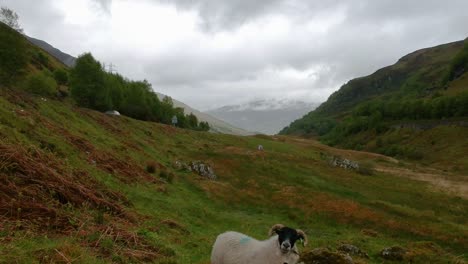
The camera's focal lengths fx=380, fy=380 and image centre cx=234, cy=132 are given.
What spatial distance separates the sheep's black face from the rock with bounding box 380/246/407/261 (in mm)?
15340

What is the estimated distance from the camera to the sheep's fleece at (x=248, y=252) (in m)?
11.4

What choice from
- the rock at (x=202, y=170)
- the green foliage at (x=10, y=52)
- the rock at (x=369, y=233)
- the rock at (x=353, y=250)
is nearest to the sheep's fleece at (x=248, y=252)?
the rock at (x=353, y=250)

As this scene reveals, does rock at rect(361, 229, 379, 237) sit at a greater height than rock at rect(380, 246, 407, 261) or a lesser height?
lesser

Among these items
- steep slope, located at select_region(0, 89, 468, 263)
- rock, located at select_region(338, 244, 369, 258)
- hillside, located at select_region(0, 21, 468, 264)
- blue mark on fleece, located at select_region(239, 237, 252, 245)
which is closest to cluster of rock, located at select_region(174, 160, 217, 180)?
hillside, located at select_region(0, 21, 468, 264)

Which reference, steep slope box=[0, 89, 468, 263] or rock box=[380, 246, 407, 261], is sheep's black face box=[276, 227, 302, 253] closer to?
steep slope box=[0, 89, 468, 263]

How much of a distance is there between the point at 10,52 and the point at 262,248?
81.3 m

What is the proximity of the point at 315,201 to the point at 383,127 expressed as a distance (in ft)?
505

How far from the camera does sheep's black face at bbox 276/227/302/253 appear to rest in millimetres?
10914

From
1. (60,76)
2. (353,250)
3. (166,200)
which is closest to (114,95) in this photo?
(60,76)

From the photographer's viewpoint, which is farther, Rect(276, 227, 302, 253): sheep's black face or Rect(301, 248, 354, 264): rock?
Rect(301, 248, 354, 264): rock

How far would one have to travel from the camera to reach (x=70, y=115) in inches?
1875

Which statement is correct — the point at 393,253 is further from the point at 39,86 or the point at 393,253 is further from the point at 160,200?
the point at 39,86

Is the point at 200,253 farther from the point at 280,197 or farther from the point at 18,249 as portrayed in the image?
the point at 280,197

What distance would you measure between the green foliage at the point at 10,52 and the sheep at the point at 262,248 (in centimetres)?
7892
